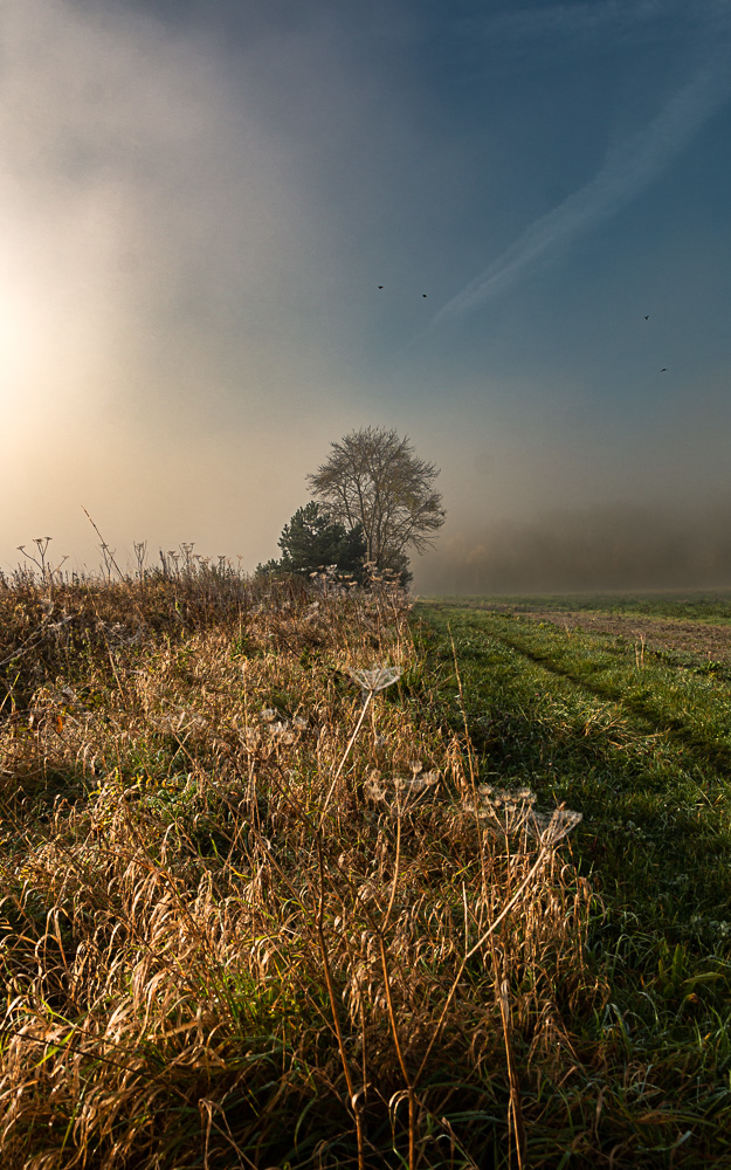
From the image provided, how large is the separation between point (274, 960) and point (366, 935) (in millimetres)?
347

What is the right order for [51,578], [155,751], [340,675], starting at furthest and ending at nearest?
[51,578] → [340,675] → [155,751]

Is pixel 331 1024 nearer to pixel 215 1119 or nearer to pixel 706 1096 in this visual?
pixel 215 1119

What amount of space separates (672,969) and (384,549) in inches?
1273

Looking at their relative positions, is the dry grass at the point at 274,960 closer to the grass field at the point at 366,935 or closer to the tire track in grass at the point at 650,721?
the grass field at the point at 366,935

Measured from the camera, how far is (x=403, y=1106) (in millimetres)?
1608

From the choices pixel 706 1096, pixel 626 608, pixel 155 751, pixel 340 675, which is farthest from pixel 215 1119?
pixel 626 608

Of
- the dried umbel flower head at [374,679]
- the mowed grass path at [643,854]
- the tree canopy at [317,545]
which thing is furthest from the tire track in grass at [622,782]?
the tree canopy at [317,545]

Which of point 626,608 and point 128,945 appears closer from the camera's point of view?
point 128,945

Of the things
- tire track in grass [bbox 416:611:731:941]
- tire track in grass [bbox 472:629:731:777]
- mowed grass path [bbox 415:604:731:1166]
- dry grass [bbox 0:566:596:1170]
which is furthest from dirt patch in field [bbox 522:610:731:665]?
dry grass [bbox 0:566:596:1170]

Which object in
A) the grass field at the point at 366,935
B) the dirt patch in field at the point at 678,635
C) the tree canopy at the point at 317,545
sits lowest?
→ the dirt patch in field at the point at 678,635

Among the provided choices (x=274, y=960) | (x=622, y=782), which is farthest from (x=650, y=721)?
(x=274, y=960)

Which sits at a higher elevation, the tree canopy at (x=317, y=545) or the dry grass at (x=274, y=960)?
the tree canopy at (x=317, y=545)

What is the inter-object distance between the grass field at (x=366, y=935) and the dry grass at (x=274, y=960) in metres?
0.02

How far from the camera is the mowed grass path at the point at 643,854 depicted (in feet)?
5.47
